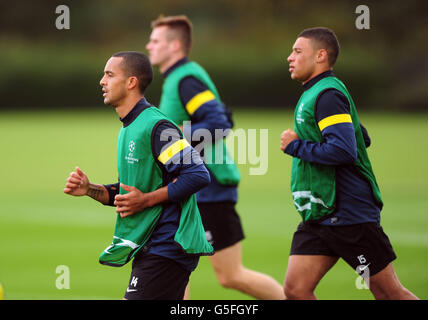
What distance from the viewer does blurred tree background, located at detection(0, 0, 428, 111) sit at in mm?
49219

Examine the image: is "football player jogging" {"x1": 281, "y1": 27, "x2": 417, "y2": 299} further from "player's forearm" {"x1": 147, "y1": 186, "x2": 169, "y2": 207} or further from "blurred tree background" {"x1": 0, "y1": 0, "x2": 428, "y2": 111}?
"blurred tree background" {"x1": 0, "y1": 0, "x2": 428, "y2": 111}

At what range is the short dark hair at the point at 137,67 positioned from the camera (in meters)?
5.81

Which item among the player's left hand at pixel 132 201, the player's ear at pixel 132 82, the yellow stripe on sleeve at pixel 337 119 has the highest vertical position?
the player's ear at pixel 132 82

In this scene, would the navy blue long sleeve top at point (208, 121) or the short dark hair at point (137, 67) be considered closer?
the short dark hair at point (137, 67)

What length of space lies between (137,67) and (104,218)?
31.0 ft

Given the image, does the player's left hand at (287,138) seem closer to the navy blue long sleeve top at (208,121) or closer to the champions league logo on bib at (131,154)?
the champions league logo on bib at (131,154)

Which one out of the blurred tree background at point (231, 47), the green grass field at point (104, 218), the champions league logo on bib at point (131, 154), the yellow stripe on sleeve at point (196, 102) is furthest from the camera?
the blurred tree background at point (231, 47)

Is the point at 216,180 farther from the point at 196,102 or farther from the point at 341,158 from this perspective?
the point at 341,158

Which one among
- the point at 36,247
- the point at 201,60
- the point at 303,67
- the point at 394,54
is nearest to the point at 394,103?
the point at 394,54

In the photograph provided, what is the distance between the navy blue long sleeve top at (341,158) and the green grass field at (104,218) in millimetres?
2722

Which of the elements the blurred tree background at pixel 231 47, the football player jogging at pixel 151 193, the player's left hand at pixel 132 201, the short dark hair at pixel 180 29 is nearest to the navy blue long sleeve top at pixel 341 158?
the football player jogging at pixel 151 193

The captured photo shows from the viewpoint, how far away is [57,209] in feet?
52.6

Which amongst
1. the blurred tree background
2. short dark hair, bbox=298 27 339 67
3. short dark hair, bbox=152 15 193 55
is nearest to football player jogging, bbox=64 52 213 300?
short dark hair, bbox=298 27 339 67

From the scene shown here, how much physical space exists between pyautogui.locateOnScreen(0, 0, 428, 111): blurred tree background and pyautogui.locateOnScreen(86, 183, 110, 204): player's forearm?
1643 inches
